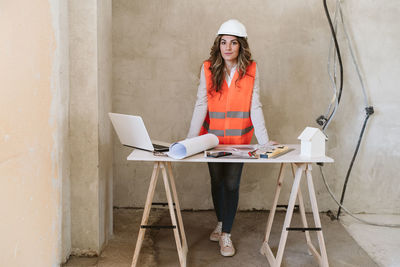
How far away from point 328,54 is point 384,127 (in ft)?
2.64

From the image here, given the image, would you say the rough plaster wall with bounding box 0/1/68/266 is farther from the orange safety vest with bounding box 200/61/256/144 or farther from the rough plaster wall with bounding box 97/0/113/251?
the orange safety vest with bounding box 200/61/256/144

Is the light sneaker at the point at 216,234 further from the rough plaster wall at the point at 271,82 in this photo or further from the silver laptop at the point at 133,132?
the silver laptop at the point at 133,132

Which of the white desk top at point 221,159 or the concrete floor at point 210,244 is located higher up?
the white desk top at point 221,159

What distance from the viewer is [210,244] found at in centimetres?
299

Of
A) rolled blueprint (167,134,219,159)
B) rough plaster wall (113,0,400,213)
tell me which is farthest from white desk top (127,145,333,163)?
rough plaster wall (113,0,400,213)

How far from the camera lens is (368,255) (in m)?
2.85

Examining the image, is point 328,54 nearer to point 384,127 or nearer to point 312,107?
point 312,107

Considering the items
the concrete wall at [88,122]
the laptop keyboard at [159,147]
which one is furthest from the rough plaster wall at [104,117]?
the laptop keyboard at [159,147]

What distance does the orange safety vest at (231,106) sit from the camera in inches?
109

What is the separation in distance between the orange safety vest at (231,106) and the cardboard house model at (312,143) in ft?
1.79

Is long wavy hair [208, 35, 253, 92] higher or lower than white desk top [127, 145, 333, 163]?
higher

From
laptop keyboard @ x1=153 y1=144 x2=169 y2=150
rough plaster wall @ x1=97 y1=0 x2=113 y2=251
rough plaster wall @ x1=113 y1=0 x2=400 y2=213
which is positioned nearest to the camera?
laptop keyboard @ x1=153 y1=144 x2=169 y2=150

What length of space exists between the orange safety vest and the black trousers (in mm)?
187

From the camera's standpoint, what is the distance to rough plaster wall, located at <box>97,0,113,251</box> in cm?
273
